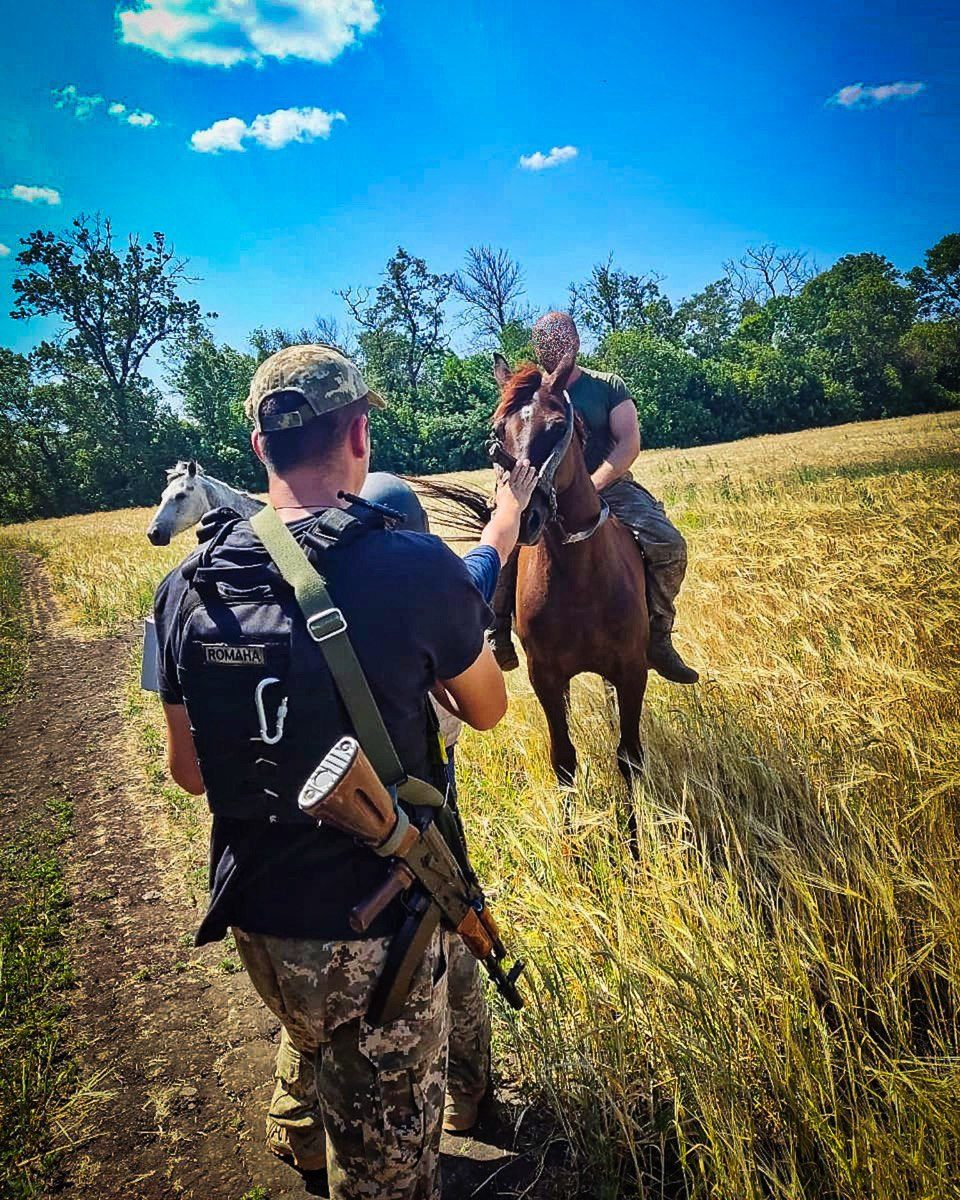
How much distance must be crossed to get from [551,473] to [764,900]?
226 cm

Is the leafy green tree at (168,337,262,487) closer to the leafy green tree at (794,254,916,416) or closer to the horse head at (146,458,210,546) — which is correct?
the horse head at (146,458,210,546)

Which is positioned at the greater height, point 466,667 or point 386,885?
point 466,667

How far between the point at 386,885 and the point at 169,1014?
2.70 meters

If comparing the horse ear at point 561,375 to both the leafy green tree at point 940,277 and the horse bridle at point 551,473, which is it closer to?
the horse bridle at point 551,473

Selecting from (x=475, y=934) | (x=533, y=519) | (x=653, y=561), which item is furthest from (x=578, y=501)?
(x=475, y=934)

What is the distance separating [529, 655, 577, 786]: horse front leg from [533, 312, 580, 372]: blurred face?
6.37ft

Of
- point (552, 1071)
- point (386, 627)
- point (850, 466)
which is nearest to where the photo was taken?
point (386, 627)

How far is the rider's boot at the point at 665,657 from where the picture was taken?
489 cm

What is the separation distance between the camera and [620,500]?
16.1 ft

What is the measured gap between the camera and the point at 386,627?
1479mm

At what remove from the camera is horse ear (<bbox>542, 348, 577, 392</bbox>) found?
3672 millimetres

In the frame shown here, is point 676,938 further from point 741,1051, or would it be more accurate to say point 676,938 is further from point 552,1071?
point 552,1071

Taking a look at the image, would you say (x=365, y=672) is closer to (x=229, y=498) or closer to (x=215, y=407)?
(x=229, y=498)

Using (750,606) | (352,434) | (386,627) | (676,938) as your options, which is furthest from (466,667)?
(750,606)
